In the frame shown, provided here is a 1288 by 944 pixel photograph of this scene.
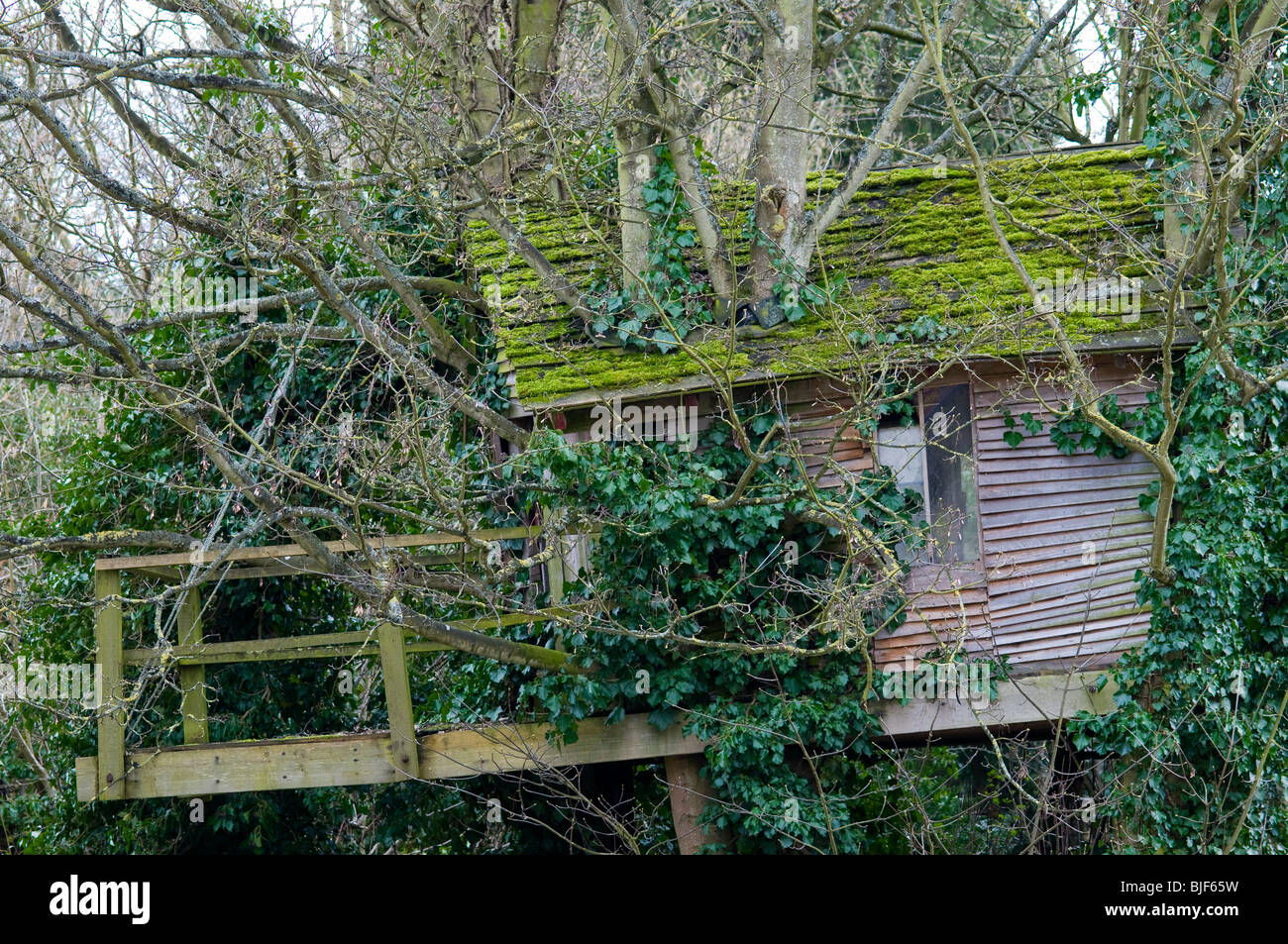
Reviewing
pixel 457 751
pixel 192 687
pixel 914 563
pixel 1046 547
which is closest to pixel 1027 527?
pixel 1046 547

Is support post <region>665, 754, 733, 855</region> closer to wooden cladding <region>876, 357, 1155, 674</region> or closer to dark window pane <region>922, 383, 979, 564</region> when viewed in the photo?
wooden cladding <region>876, 357, 1155, 674</region>

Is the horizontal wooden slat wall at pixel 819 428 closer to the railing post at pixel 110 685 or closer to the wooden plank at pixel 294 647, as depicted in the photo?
the wooden plank at pixel 294 647

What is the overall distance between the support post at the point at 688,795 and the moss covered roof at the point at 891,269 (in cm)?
320

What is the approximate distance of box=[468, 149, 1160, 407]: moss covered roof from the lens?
32.2 feet

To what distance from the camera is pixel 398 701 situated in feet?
32.6

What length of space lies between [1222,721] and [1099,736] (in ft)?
3.09

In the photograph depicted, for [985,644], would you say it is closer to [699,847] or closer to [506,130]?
[699,847]

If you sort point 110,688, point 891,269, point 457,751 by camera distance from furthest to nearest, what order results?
point 891,269 < point 457,751 < point 110,688

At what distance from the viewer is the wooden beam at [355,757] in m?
10.1

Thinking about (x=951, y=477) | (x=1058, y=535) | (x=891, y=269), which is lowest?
(x=1058, y=535)

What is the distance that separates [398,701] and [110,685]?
7.20ft

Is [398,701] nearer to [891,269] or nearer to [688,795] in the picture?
[688,795]

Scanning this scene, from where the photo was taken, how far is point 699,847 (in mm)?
10266

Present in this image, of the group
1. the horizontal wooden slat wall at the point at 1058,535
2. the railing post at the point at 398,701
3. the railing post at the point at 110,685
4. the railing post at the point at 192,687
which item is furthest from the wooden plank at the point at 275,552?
the horizontal wooden slat wall at the point at 1058,535
